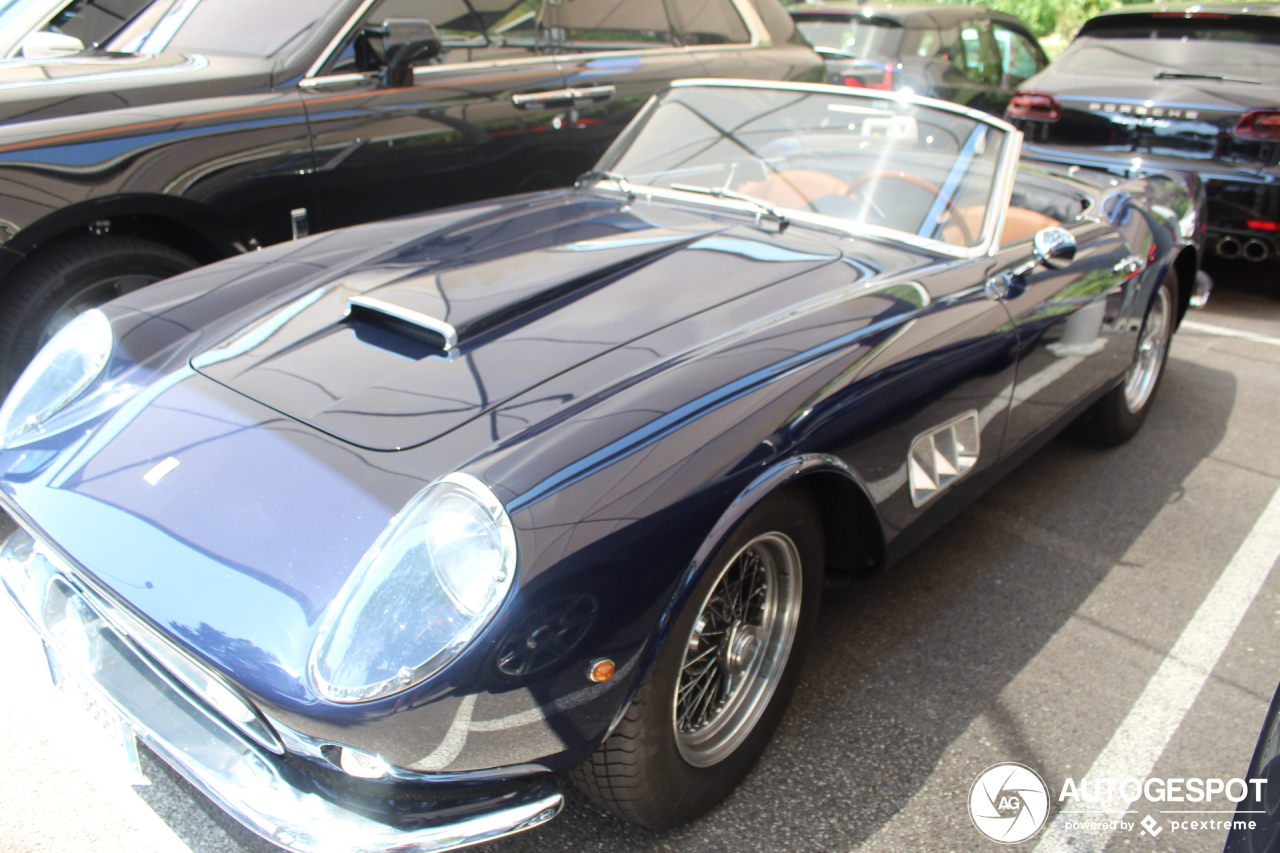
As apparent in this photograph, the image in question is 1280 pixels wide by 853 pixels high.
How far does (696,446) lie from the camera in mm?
1706

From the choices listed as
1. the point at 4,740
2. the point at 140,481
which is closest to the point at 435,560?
the point at 140,481

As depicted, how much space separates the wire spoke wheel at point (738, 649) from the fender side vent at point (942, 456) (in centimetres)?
43

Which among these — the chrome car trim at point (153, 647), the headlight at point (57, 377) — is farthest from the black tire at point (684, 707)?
the headlight at point (57, 377)

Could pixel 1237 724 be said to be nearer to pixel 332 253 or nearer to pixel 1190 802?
pixel 1190 802

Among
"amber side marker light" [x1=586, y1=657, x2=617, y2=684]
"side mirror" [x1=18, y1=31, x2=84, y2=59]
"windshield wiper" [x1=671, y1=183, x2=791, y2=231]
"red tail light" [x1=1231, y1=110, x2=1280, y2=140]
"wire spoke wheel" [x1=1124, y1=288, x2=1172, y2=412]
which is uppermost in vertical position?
"side mirror" [x1=18, y1=31, x2=84, y2=59]

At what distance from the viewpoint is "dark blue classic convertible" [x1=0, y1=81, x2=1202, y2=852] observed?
148 centimetres

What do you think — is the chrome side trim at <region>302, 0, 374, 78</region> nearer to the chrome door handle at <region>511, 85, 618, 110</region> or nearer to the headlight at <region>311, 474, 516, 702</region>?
the chrome door handle at <region>511, 85, 618, 110</region>

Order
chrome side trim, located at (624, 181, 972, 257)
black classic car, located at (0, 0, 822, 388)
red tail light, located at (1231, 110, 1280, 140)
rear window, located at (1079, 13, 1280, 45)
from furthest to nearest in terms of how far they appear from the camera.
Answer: rear window, located at (1079, 13, 1280, 45)
red tail light, located at (1231, 110, 1280, 140)
black classic car, located at (0, 0, 822, 388)
chrome side trim, located at (624, 181, 972, 257)

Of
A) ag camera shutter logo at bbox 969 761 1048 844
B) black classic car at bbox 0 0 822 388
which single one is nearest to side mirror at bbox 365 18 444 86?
black classic car at bbox 0 0 822 388

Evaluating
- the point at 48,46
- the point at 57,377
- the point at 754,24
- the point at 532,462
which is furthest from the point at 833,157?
the point at 48,46

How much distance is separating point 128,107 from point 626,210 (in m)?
1.69

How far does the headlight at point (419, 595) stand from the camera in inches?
55.9

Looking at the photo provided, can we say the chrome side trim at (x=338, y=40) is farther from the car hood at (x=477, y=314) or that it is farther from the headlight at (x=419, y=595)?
the headlight at (x=419, y=595)

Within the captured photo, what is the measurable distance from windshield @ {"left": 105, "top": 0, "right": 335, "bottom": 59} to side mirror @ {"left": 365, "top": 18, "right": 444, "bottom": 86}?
0.90ft
